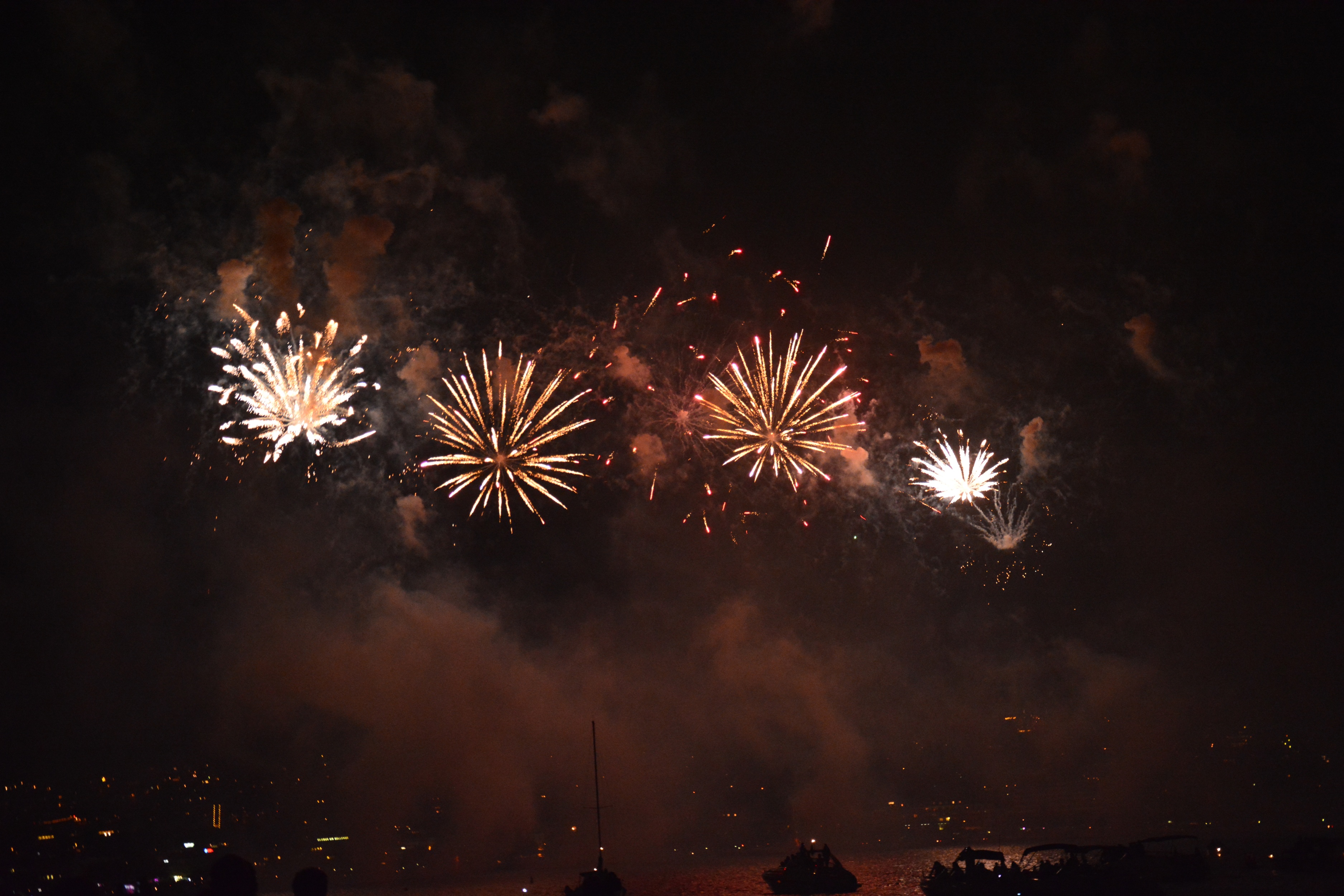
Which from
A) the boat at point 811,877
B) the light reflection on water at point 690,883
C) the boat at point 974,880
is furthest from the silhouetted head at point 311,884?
the light reflection on water at point 690,883

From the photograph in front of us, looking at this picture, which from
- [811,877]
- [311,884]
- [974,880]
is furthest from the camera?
[811,877]

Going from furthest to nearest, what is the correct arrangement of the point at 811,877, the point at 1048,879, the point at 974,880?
the point at 811,877 → the point at 974,880 → the point at 1048,879

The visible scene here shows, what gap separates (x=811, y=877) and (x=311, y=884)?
93.0 m

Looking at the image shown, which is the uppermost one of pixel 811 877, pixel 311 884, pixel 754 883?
pixel 311 884

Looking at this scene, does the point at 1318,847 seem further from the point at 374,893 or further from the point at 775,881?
the point at 374,893

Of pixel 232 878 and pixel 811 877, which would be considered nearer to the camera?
pixel 232 878

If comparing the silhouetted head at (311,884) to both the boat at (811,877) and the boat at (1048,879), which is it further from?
the boat at (811,877)

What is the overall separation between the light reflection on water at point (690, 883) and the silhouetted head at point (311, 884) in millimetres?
102964

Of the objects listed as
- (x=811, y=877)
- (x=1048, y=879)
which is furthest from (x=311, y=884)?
(x=811, y=877)

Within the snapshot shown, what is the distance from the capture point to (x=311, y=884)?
816 centimetres

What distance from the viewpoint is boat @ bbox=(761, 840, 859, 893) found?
90812mm

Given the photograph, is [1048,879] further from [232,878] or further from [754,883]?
[232,878]

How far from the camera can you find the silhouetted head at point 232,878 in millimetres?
7875

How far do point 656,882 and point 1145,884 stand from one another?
3511 inches
